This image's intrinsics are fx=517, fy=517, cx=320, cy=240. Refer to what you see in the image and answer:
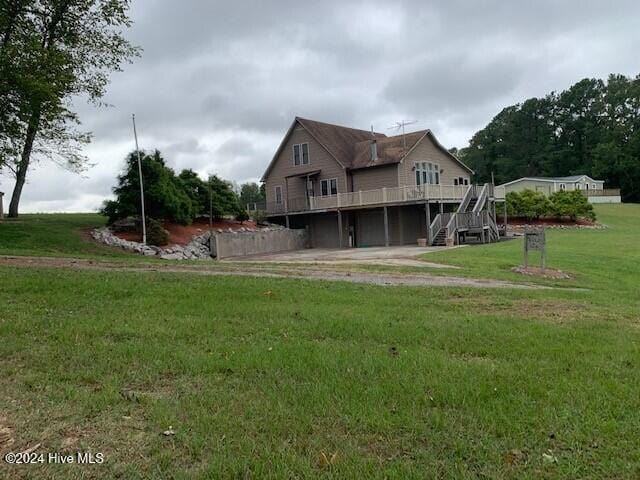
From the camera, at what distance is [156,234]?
21969 millimetres

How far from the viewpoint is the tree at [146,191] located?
22391mm

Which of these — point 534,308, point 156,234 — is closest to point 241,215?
point 156,234

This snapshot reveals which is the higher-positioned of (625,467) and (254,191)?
(254,191)

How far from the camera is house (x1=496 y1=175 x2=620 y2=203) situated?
6069 cm

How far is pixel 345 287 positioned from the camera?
33.3 ft

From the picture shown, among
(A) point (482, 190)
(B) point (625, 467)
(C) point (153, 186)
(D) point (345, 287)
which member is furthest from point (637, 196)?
(B) point (625, 467)

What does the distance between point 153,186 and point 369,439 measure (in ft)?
69.0

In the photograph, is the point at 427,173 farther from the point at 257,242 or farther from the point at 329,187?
the point at 257,242

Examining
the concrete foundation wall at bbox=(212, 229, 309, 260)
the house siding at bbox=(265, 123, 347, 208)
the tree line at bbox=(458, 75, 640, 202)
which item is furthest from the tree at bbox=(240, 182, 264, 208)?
the concrete foundation wall at bbox=(212, 229, 309, 260)

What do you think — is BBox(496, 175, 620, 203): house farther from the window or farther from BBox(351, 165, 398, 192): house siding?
the window

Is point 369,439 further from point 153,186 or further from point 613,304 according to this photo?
point 153,186

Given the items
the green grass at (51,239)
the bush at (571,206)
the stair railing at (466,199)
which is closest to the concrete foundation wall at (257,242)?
the green grass at (51,239)

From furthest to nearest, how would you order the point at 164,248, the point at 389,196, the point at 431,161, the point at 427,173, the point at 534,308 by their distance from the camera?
1. the point at 431,161
2. the point at 427,173
3. the point at 389,196
4. the point at 164,248
5. the point at 534,308

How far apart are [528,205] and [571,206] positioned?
2.81 meters
